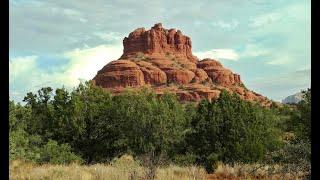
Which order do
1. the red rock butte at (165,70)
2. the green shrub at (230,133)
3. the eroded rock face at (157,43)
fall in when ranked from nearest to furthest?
1. the green shrub at (230,133)
2. the red rock butte at (165,70)
3. the eroded rock face at (157,43)

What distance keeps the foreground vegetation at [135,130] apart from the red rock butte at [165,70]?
2821 inches

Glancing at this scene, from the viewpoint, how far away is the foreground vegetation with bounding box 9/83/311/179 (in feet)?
62.8

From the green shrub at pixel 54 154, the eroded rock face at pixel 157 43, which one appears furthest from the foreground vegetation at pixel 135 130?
the eroded rock face at pixel 157 43

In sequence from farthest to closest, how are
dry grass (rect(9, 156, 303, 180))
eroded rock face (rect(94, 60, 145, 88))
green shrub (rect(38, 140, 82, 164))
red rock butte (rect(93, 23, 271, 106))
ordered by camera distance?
eroded rock face (rect(94, 60, 145, 88))
red rock butte (rect(93, 23, 271, 106))
green shrub (rect(38, 140, 82, 164))
dry grass (rect(9, 156, 303, 180))

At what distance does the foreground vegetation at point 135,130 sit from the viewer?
1914 cm

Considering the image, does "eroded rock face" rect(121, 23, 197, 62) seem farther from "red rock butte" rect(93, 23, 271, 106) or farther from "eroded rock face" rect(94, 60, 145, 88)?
"eroded rock face" rect(94, 60, 145, 88)

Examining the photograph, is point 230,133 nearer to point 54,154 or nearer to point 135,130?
point 135,130

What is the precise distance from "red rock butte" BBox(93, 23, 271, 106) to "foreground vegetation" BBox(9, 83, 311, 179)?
71660mm

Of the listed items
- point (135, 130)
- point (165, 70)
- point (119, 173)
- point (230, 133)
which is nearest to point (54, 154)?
point (135, 130)

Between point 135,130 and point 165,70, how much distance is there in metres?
97.2

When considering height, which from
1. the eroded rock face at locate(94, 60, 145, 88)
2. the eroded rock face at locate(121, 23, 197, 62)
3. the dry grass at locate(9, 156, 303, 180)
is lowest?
the dry grass at locate(9, 156, 303, 180)

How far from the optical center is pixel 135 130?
22.7m

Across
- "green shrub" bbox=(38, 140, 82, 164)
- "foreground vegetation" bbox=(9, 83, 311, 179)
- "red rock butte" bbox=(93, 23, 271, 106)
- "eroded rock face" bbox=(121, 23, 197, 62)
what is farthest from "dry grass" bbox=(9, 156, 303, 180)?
"eroded rock face" bbox=(121, 23, 197, 62)

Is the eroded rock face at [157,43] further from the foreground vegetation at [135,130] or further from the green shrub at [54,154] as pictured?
the green shrub at [54,154]
